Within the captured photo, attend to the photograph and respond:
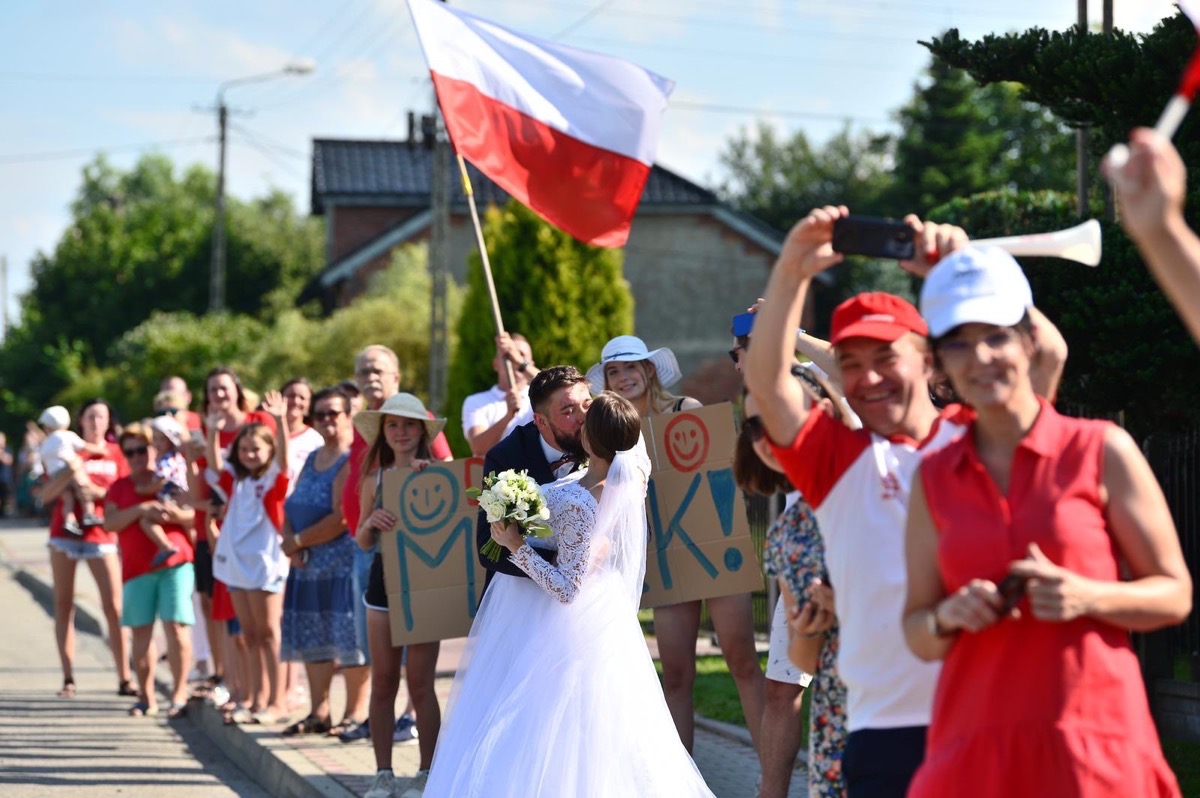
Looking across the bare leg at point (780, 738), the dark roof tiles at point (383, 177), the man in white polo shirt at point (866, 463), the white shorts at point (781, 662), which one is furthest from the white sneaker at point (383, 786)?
the dark roof tiles at point (383, 177)

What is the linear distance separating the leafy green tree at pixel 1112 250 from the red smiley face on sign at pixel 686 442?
2026mm

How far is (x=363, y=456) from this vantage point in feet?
28.6

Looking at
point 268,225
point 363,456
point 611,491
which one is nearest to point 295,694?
point 363,456

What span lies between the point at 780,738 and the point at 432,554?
225cm

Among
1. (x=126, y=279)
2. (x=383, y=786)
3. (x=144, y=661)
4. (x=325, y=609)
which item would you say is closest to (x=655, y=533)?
(x=383, y=786)

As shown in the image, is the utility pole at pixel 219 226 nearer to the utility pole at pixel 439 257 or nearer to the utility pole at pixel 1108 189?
the utility pole at pixel 439 257

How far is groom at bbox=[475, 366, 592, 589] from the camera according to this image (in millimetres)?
6594

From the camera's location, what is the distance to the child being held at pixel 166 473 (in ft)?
38.1

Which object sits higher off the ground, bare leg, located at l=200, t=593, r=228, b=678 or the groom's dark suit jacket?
the groom's dark suit jacket

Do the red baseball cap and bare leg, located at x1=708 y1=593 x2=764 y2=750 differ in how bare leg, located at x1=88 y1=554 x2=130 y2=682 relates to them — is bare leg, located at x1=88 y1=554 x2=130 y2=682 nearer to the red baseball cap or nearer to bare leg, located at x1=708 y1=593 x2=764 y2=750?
bare leg, located at x1=708 y1=593 x2=764 y2=750

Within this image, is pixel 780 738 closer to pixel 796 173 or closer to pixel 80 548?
pixel 80 548

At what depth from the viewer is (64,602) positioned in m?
12.9

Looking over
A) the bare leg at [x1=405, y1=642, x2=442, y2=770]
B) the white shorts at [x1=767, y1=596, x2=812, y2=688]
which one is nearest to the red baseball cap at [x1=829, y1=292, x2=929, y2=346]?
the white shorts at [x1=767, y1=596, x2=812, y2=688]

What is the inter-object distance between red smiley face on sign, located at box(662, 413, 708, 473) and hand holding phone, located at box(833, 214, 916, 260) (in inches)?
148
